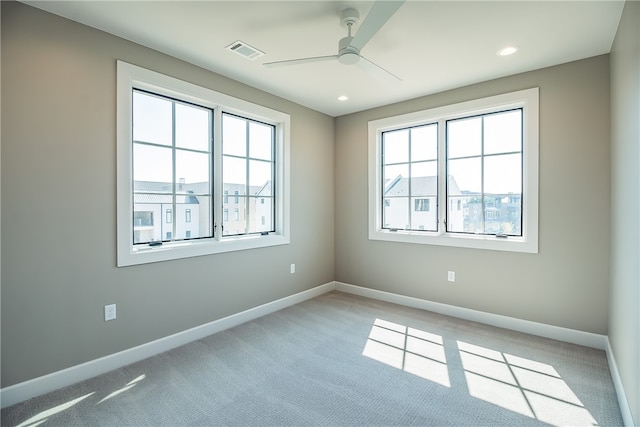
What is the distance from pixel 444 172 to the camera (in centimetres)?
379

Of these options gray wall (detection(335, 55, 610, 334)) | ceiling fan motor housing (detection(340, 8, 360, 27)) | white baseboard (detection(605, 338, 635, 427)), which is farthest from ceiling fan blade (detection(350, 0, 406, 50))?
white baseboard (detection(605, 338, 635, 427))

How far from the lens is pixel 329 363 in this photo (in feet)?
8.50

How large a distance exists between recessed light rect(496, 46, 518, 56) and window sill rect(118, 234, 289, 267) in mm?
2932

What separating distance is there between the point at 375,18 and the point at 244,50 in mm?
1316

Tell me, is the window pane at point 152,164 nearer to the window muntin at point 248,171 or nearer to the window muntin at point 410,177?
the window muntin at point 248,171

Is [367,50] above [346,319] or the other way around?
above

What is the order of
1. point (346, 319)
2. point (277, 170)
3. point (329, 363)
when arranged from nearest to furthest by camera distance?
1. point (329, 363)
2. point (346, 319)
3. point (277, 170)

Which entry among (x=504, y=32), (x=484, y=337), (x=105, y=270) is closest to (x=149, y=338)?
(x=105, y=270)

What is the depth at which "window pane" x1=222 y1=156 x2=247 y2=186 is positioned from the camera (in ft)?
11.2

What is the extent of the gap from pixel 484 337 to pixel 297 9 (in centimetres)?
328

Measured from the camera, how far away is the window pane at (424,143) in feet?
12.8

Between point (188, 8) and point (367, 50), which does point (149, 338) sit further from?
point (367, 50)

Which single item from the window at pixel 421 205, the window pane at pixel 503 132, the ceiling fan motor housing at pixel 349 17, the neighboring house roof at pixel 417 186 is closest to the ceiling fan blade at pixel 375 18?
the ceiling fan motor housing at pixel 349 17

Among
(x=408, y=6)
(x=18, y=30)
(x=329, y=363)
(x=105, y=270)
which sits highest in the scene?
(x=408, y=6)
